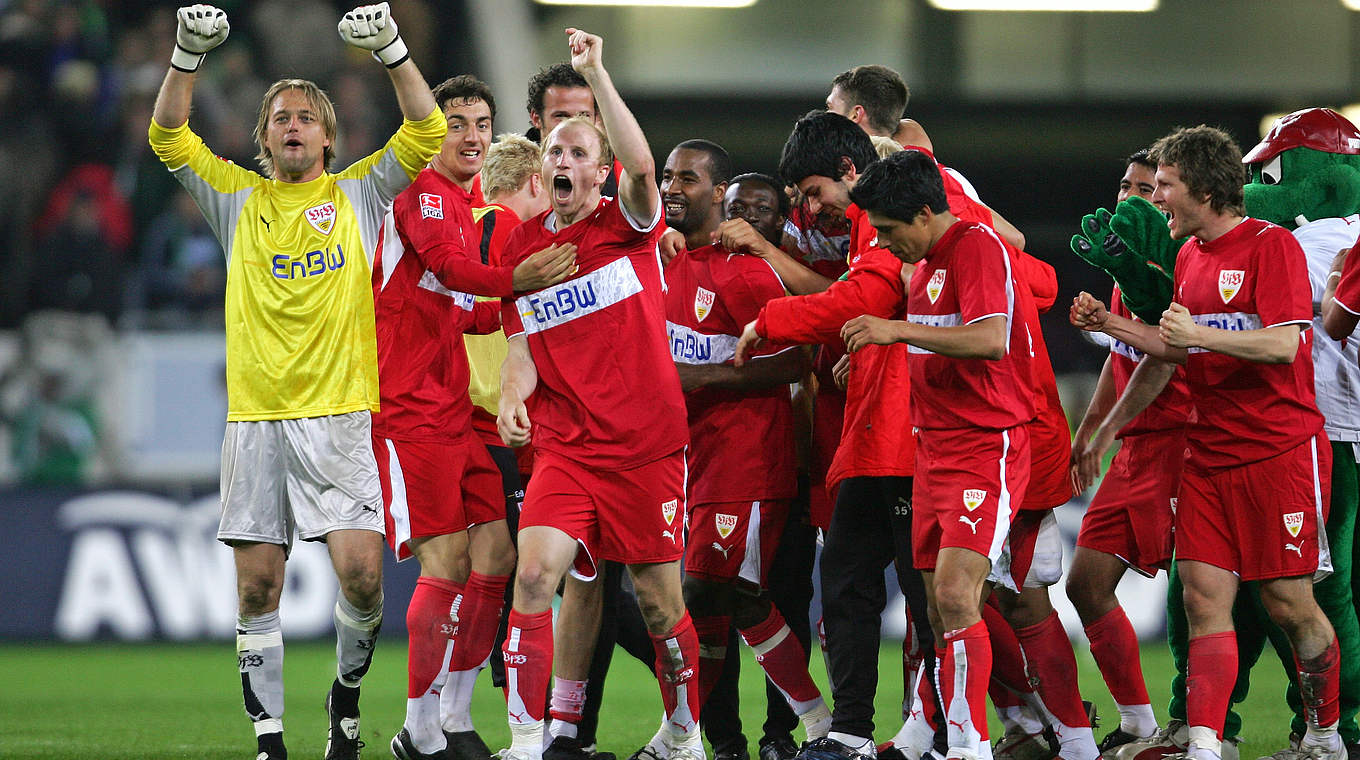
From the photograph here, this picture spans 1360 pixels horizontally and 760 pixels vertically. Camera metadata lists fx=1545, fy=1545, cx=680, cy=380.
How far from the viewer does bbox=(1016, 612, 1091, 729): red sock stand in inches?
209

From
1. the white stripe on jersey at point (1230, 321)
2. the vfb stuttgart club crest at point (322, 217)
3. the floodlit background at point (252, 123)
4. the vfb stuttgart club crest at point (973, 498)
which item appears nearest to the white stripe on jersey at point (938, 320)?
the vfb stuttgart club crest at point (973, 498)

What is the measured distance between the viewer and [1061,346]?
50.1 feet

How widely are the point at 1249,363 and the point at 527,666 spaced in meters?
2.59

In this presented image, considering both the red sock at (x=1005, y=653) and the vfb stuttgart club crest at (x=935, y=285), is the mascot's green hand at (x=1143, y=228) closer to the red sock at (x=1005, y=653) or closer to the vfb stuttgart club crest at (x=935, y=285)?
the vfb stuttgart club crest at (x=935, y=285)

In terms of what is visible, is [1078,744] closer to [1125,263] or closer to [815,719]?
[815,719]

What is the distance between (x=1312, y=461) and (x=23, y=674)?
7.45m

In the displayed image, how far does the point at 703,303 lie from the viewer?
584 centimetres

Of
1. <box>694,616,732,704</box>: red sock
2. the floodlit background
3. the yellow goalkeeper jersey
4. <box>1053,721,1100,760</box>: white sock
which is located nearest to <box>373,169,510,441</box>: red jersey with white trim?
the yellow goalkeeper jersey

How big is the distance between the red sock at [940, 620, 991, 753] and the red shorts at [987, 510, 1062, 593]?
63cm

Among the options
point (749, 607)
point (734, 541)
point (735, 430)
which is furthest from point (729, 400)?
point (749, 607)

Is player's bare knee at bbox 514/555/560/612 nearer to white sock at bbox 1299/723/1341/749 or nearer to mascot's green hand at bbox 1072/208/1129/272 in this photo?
mascot's green hand at bbox 1072/208/1129/272

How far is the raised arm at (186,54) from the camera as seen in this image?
16.9 ft

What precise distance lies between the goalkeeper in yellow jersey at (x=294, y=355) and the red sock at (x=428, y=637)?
160 mm

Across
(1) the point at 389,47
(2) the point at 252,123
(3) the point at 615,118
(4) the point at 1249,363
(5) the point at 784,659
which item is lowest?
(5) the point at 784,659
